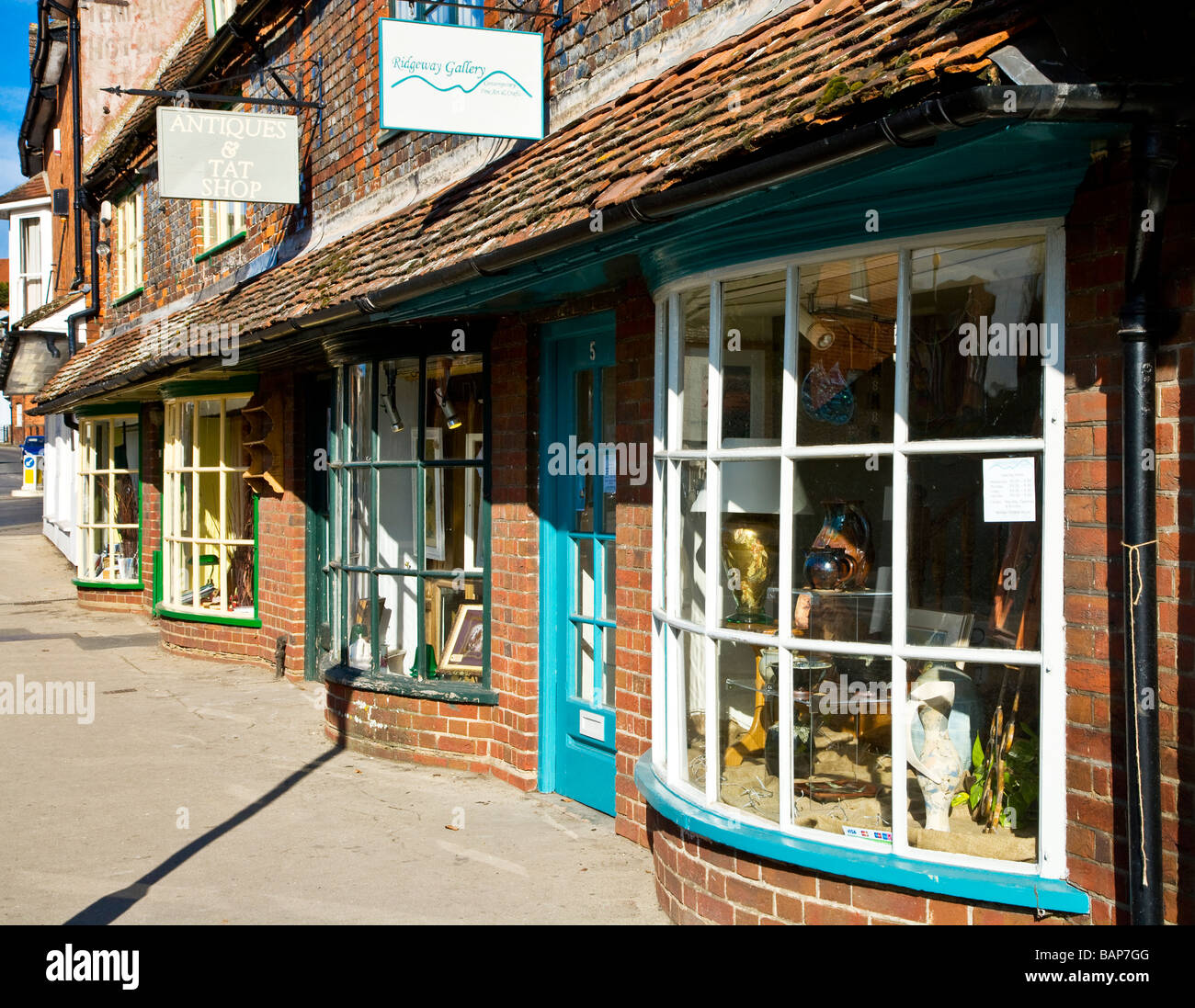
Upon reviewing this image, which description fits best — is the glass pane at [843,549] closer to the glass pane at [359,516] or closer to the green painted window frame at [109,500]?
the glass pane at [359,516]

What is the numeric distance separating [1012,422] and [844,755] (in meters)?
1.27

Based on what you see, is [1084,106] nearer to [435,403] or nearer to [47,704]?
[435,403]

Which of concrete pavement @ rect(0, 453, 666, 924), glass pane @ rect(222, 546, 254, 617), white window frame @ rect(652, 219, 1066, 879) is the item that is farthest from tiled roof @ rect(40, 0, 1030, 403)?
glass pane @ rect(222, 546, 254, 617)

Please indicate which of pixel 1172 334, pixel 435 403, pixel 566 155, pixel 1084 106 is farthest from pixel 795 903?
pixel 435 403

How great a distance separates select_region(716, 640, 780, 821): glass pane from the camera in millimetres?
4395

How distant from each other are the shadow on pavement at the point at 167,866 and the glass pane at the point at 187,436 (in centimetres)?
566

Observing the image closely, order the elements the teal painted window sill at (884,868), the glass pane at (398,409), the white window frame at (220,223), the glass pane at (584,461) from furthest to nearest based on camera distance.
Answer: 1. the white window frame at (220,223)
2. the glass pane at (398,409)
3. the glass pane at (584,461)
4. the teal painted window sill at (884,868)

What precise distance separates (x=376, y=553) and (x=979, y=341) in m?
5.04

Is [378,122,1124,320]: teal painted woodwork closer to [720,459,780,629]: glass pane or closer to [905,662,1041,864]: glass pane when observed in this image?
[720,459,780,629]: glass pane

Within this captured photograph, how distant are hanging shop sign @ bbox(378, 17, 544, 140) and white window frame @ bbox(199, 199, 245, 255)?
575 centimetres

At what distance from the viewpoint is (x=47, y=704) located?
9.79 metres

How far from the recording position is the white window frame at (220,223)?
39.4 feet

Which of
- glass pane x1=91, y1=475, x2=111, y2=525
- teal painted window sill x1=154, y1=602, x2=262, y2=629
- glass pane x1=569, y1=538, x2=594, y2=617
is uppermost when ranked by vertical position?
glass pane x1=91, y1=475, x2=111, y2=525

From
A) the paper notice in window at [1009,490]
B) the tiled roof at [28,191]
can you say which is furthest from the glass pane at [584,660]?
the tiled roof at [28,191]
